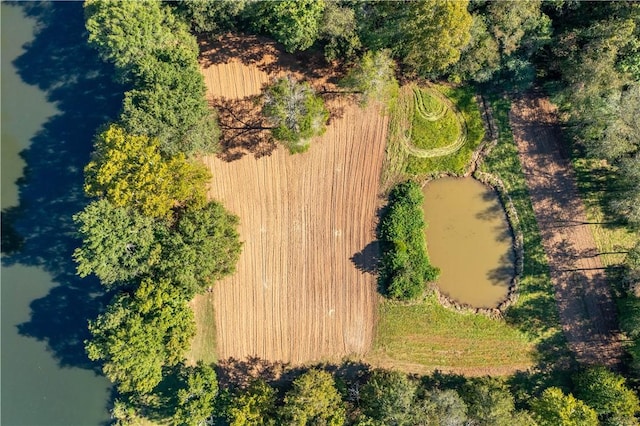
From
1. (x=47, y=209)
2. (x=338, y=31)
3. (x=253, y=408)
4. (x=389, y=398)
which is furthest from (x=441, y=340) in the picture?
(x=47, y=209)

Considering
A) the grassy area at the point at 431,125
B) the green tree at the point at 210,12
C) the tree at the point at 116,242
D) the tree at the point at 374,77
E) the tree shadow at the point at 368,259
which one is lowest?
the tree shadow at the point at 368,259

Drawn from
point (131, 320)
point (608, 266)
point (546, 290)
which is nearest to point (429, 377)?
point (546, 290)

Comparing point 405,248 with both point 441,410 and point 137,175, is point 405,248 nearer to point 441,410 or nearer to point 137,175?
point 441,410

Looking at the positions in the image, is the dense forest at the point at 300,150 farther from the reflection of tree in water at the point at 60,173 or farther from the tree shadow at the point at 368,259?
the reflection of tree in water at the point at 60,173

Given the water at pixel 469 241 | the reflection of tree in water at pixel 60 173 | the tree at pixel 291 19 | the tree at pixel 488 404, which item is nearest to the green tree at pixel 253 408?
the reflection of tree in water at pixel 60 173

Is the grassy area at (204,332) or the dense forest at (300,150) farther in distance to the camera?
the grassy area at (204,332)
